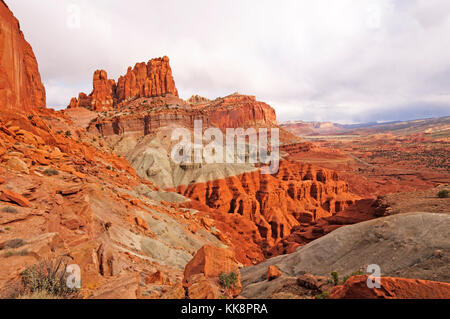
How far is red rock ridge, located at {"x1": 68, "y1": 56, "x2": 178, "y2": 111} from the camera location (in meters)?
111

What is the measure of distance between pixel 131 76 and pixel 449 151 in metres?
170

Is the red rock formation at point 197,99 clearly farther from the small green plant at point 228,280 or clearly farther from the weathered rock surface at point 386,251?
the small green plant at point 228,280

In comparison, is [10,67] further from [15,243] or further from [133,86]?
[133,86]

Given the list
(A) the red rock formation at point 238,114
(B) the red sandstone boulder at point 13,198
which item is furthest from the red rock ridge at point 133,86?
(B) the red sandstone boulder at point 13,198

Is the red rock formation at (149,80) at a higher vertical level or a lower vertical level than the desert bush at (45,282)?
higher

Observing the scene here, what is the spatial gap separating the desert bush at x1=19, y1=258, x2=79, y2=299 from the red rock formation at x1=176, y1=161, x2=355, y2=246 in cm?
4119

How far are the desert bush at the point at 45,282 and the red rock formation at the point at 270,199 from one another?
135 feet

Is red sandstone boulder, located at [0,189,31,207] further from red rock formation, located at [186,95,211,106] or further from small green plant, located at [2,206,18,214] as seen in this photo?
red rock formation, located at [186,95,211,106]

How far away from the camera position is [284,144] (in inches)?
5032

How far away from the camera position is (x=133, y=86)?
11356 centimetres

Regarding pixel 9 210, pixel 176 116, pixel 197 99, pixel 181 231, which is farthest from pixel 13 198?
pixel 197 99

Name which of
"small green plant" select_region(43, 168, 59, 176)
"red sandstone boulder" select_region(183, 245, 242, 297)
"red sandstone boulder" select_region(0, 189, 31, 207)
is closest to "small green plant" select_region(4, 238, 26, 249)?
"red sandstone boulder" select_region(0, 189, 31, 207)

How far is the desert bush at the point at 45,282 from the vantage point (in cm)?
495
